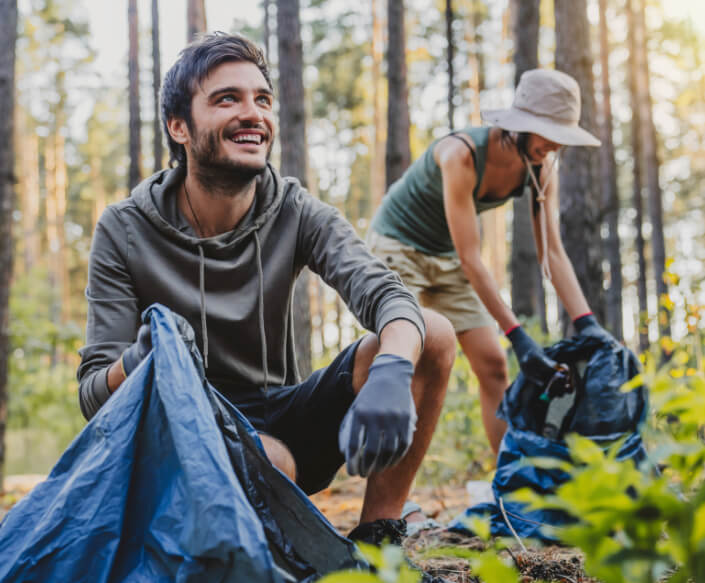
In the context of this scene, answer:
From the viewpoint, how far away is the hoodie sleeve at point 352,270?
192cm

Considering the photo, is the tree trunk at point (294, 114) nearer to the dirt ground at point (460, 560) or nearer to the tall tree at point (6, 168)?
the tall tree at point (6, 168)

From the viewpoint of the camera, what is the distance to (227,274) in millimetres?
2246

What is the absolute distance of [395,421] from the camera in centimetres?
147

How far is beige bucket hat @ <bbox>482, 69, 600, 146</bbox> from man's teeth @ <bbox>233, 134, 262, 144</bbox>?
4.16 feet

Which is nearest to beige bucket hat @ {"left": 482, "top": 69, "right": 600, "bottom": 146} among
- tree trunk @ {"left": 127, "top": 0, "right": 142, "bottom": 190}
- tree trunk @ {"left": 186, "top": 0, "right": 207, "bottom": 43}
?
tree trunk @ {"left": 127, "top": 0, "right": 142, "bottom": 190}

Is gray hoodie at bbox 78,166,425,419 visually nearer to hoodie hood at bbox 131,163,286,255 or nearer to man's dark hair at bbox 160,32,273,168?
hoodie hood at bbox 131,163,286,255

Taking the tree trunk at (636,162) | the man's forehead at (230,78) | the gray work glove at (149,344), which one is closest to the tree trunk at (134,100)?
the man's forehead at (230,78)

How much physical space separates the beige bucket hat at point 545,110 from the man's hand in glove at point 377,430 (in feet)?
5.97

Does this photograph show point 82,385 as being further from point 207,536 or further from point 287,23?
point 287,23

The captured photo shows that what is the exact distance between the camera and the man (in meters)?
2.11

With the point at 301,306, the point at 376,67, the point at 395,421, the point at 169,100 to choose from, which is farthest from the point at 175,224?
the point at 376,67

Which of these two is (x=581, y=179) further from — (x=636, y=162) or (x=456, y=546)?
(x=636, y=162)

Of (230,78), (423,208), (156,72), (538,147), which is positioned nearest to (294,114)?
(423,208)

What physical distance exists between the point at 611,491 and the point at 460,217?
7.97ft
